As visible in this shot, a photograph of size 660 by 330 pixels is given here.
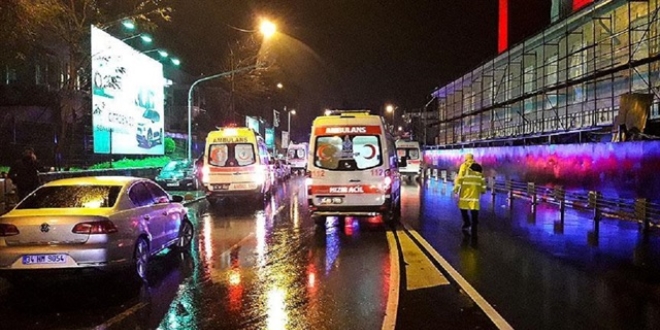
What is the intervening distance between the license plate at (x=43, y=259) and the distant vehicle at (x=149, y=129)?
19.9 m

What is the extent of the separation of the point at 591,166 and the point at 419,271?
10.5m

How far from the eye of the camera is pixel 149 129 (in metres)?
28.6

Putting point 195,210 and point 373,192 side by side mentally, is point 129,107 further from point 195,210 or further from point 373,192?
point 373,192

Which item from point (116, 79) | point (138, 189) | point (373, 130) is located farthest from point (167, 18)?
point (138, 189)

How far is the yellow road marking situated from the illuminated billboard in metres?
14.2

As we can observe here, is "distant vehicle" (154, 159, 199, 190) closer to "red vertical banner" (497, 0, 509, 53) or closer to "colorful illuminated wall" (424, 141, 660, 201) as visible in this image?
"colorful illuminated wall" (424, 141, 660, 201)

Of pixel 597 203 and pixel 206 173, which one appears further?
pixel 206 173

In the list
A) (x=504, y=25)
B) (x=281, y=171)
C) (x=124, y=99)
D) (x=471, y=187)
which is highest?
(x=504, y=25)

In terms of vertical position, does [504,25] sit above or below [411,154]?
above

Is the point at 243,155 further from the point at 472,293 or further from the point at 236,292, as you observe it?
the point at 472,293

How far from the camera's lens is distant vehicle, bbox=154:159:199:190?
26828 millimetres

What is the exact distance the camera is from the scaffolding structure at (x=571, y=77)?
1921cm

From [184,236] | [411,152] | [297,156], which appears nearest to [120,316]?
[184,236]

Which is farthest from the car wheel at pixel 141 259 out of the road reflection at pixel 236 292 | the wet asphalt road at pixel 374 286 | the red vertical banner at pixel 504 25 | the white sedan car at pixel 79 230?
the red vertical banner at pixel 504 25
